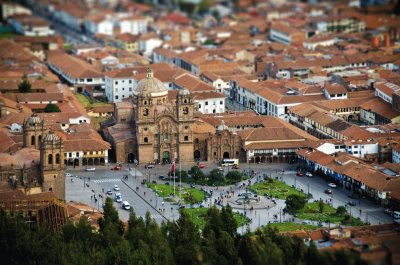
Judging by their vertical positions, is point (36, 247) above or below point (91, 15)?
below

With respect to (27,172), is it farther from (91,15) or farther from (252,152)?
(91,15)

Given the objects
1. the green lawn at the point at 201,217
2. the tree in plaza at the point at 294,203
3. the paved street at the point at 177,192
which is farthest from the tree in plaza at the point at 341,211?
the green lawn at the point at 201,217

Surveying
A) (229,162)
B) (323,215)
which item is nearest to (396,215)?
(323,215)

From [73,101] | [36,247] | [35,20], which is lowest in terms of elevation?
[36,247]

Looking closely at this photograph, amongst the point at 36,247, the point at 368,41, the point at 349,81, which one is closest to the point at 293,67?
the point at 349,81

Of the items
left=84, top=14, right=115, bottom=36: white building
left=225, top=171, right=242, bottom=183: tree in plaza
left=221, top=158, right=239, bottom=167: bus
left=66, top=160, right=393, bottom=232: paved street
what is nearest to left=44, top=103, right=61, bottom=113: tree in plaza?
left=66, top=160, right=393, bottom=232: paved street

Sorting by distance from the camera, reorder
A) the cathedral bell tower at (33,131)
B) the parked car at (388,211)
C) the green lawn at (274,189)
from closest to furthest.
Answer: the parked car at (388,211), the green lawn at (274,189), the cathedral bell tower at (33,131)

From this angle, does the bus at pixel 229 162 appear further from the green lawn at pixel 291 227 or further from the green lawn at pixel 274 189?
the green lawn at pixel 291 227
